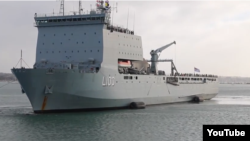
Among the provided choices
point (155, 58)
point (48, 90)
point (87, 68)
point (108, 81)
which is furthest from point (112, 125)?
point (155, 58)

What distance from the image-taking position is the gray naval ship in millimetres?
23547

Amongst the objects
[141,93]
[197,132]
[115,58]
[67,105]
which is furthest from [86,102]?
[197,132]

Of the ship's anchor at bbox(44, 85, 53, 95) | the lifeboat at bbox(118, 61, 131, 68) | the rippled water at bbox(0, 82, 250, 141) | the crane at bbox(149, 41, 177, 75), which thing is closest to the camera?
the rippled water at bbox(0, 82, 250, 141)

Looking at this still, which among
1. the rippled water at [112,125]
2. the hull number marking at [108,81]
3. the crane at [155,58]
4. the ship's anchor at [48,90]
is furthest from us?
the crane at [155,58]

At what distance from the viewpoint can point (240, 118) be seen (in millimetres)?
24703

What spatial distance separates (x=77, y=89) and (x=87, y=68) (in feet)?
7.88

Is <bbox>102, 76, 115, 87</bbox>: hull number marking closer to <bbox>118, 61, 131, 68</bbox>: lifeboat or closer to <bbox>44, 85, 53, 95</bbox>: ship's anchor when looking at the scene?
<bbox>118, 61, 131, 68</bbox>: lifeboat

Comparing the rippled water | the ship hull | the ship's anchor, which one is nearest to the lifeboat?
the ship hull

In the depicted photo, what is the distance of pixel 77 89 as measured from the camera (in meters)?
24.1

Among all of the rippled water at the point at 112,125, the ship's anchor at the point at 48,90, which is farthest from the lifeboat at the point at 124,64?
the ship's anchor at the point at 48,90

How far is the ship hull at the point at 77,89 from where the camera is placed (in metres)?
23.2

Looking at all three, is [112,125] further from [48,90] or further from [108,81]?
[108,81]

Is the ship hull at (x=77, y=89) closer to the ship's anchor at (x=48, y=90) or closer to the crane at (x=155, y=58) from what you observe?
the ship's anchor at (x=48, y=90)

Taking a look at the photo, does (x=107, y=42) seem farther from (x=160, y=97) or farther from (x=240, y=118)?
(x=240, y=118)
